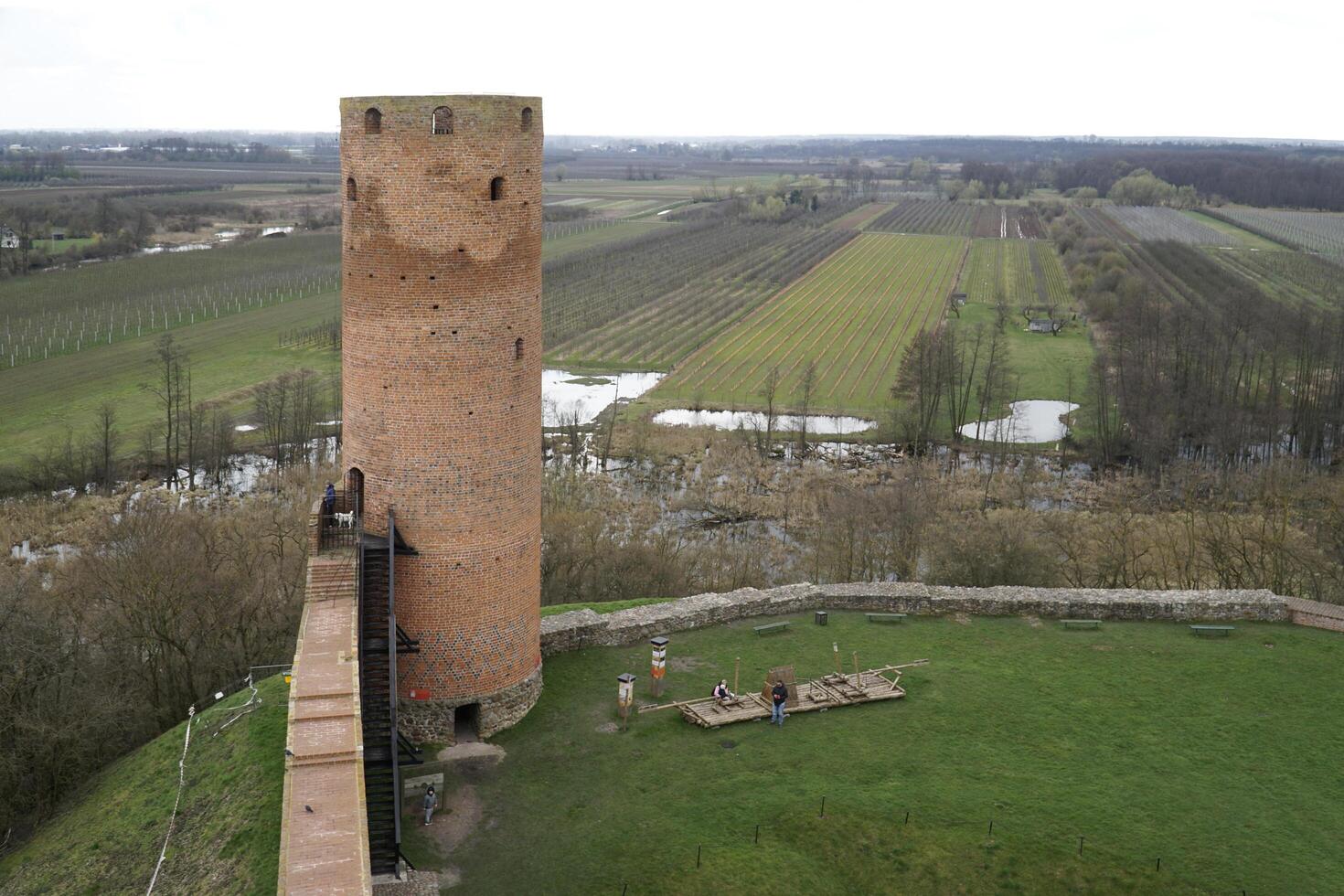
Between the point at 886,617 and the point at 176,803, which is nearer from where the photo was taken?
the point at 176,803

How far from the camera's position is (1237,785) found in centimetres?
1986

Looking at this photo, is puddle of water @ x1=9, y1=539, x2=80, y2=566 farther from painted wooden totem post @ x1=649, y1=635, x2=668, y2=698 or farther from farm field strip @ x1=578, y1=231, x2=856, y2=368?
farm field strip @ x1=578, y1=231, x2=856, y2=368

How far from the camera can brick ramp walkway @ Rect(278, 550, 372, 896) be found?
44.8 feet

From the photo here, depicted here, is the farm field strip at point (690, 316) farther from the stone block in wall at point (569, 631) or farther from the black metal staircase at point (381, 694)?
the black metal staircase at point (381, 694)

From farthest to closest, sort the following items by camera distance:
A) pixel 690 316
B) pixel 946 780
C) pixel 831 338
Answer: pixel 690 316 → pixel 831 338 → pixel 946 780

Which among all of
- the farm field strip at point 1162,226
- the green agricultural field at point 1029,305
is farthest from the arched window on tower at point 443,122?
the farm field strip at point 1162,226

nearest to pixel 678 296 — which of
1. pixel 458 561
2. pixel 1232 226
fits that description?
pixel 458 561

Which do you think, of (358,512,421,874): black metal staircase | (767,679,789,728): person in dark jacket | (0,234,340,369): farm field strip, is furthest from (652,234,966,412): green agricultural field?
(358,512,421,874): black metal staircase

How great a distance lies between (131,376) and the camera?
63844 millimetres

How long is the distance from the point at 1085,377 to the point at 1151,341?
526 cm

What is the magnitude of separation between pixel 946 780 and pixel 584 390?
4912 centimetres

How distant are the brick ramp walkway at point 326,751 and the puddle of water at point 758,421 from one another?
40.6m

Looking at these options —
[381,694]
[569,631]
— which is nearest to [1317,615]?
[569,631]

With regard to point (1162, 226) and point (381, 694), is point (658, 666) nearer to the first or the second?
point (381, 694)
